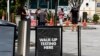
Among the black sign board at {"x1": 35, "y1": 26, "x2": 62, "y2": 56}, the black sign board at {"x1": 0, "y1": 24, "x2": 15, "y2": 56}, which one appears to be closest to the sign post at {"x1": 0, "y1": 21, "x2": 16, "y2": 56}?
the black sign board at {"x1": 0, "y1": 24, "x2": 15, "y2": 56}

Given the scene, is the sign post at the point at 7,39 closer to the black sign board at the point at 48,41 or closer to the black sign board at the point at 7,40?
the black sign board at the point at 7,40

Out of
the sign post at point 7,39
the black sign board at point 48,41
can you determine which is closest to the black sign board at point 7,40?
the sign post at point 7,39

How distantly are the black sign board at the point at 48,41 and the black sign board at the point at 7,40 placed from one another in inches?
44.5

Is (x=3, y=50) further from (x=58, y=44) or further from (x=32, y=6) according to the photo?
(x=32, y=6)

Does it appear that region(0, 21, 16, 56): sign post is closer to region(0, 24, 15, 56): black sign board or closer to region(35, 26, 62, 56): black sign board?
region(0, 24, 15, 56): black sign board

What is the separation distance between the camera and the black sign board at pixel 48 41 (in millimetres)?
11641

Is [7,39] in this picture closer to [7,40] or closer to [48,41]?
[7,40]

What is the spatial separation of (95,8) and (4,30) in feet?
155

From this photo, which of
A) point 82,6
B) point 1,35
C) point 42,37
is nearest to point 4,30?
point 1,35

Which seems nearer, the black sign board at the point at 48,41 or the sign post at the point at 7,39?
the sign post at the point at 7,39

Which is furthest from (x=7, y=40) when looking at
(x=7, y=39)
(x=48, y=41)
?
(x=48, y=41)

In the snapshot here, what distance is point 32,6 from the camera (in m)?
59.4

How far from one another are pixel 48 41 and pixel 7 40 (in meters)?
1.36

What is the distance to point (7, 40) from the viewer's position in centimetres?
1072
